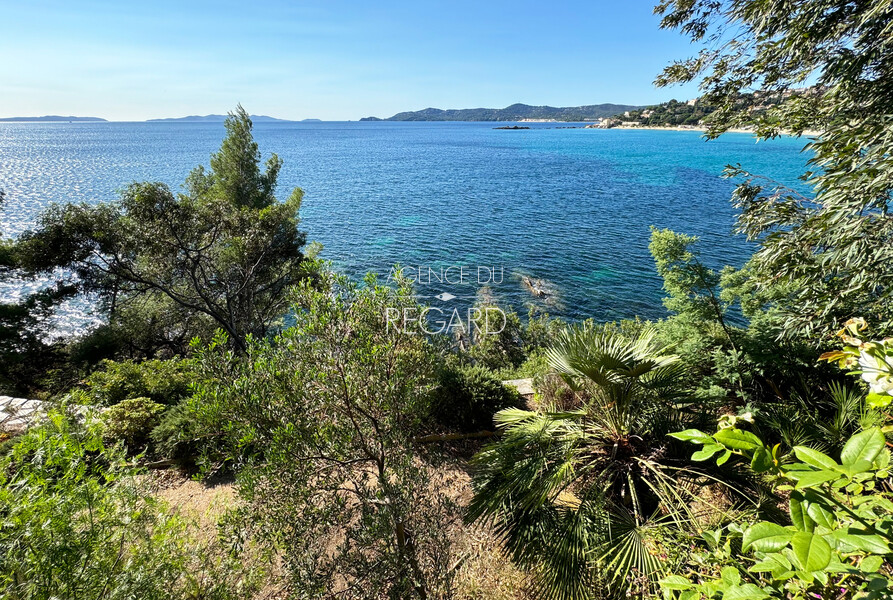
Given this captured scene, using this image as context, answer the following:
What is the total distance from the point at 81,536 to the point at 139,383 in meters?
8.14

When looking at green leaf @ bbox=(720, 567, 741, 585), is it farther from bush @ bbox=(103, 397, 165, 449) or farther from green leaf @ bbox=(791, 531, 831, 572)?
bush @ bbox=(103, 397, 165, 449)

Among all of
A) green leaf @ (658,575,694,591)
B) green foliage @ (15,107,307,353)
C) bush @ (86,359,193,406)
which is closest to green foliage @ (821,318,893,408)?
green leaf @ (658,575,694,591)

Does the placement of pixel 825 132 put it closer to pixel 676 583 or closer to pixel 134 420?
pixel 676 583

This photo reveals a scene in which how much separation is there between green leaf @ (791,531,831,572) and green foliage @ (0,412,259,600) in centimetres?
340

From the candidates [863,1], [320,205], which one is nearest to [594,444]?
[863,1]

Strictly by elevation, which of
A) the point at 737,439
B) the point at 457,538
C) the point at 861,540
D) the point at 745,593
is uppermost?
the point at 737,439

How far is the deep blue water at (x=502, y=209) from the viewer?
21812mm

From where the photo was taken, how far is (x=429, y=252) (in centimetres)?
2548

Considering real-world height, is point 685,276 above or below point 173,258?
above

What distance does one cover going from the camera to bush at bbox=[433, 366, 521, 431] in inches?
326

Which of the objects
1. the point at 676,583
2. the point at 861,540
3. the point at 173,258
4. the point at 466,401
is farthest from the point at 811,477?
the point at 173,258

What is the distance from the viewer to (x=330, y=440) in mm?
3756

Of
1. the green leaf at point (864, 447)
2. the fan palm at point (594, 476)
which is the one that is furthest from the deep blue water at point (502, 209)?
the green leaf at point (864, 447)

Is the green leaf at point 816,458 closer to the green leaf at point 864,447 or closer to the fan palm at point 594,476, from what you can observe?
the green leaf at point 864,447
